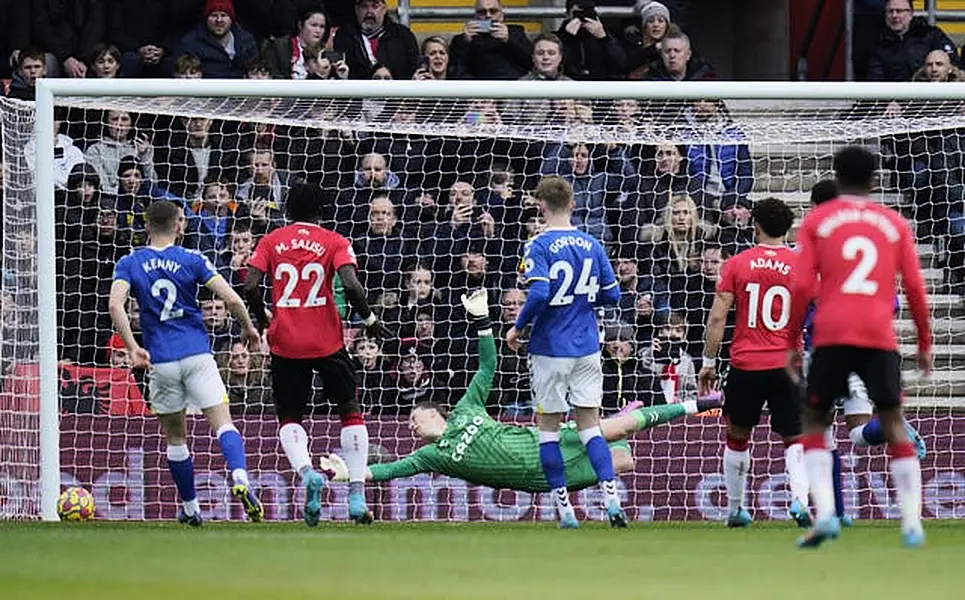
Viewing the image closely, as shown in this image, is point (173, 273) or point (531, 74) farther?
point (531, 74)

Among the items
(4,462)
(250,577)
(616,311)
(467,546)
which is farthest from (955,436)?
(250,577)

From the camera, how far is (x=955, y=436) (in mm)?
15016

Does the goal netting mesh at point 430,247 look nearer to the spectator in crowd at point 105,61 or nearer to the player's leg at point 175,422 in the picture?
the spectator in crowd at point 105,61

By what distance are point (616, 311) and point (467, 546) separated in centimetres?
554

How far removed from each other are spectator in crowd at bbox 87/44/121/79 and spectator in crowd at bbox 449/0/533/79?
2.89 meters

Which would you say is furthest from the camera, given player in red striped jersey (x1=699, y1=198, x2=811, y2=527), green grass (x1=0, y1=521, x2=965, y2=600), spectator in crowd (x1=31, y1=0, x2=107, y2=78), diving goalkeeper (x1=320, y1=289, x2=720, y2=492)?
spectator in crowd (x1=31, y1=0, x2=107, y2=78)

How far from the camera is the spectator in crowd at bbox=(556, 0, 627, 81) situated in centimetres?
1784

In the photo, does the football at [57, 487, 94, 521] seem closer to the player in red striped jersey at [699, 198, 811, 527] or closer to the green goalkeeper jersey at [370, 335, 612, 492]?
the green goalkeeper jersey at [370, 335, 612, 492]

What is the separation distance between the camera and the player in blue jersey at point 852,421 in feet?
40.2

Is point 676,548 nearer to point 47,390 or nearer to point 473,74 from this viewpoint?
point 47,390

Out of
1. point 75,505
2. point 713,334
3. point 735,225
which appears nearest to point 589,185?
point 735,225

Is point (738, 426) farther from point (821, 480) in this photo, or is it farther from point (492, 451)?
point (821, 480)

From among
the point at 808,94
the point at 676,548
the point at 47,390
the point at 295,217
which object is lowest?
the point at 676,548

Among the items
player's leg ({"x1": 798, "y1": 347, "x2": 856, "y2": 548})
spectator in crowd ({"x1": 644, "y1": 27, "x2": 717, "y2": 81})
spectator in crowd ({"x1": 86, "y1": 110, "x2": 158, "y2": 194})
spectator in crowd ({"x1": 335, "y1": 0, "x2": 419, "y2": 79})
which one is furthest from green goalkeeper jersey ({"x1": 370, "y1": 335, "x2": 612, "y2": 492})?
player's leg ({"x1": 798, "y1": 347, "x2": 856, "y2": 548})
